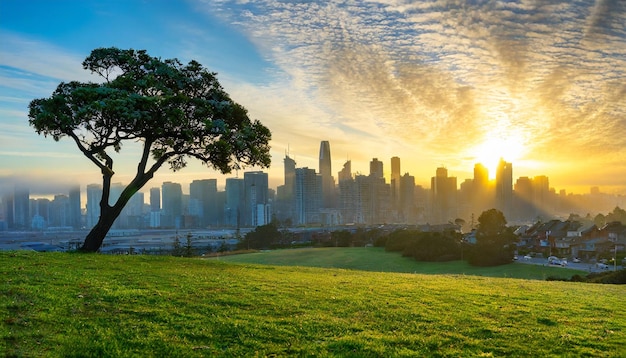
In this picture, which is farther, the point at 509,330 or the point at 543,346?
the point at 509,330

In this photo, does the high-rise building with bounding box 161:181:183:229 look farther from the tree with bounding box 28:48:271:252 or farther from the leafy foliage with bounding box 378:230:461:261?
the tree with bounding box 28:48:271:252

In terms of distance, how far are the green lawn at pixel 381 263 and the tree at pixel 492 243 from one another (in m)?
2.10

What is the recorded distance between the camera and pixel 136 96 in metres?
25.9

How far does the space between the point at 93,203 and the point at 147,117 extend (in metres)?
137

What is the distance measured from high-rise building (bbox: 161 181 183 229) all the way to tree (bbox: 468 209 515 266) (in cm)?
12735

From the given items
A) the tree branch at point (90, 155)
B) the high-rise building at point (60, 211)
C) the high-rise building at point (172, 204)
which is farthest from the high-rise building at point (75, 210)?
the tree branch at point (90, 155)

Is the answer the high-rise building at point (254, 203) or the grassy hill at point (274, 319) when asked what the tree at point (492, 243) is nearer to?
the grassy hill at point (274, 319)

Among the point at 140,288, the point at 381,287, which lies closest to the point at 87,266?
the point at 140,288

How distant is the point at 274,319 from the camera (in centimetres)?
1169

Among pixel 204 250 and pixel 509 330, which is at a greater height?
pixel 509 330

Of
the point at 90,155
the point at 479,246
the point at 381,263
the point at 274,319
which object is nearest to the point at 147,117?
the point at 90,155

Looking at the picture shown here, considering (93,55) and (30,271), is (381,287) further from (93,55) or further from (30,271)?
(93,55)

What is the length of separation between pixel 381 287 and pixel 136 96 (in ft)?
56.9

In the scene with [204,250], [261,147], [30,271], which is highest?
[261,147]
